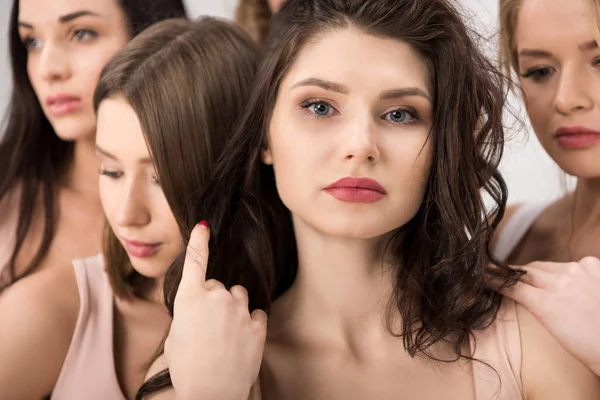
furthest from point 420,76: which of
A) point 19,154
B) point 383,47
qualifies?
point 19,154

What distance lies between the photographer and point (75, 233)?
166 centimetres

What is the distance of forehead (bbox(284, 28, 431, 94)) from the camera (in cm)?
118

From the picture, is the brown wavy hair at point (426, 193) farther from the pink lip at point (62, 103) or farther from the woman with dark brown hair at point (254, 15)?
the woman with dark brown hair at point (254, 15)

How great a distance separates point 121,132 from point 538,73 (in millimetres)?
705

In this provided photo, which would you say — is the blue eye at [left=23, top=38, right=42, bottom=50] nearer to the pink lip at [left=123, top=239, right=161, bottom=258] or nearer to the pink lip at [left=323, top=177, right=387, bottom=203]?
the pink lip at [left=123, top=239, right=161, bottom=258]

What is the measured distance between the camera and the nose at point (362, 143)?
1.16 m

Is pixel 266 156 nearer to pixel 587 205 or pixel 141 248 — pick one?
pixel 141 248

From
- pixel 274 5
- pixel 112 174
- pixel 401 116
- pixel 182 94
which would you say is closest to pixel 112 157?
pixel 112 174

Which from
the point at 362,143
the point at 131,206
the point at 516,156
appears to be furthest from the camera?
the point at 516,156

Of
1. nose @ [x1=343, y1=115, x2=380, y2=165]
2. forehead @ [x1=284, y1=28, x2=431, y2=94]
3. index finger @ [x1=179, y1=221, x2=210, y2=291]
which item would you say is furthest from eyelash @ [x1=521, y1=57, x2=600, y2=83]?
index finger @ [x1=179, y1=221, x2=210, y2=291]

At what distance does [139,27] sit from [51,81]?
0.67ft

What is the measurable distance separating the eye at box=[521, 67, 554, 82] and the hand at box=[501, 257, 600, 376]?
333 mm

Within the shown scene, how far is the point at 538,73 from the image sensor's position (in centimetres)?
147

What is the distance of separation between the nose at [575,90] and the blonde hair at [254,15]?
2.66ft
